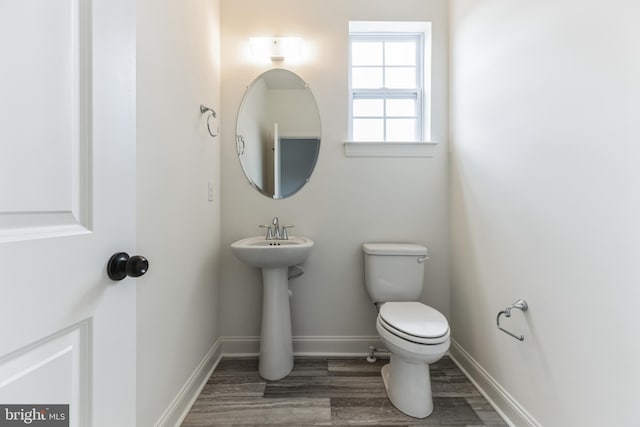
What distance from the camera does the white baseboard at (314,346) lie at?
6.29 feet

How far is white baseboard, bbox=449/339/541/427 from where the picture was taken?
1.25m

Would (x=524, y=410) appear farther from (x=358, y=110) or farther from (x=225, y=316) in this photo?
(x=358, y=110)

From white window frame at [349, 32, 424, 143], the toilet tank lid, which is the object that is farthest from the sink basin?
white window frame at [349, 32, 424, 143]

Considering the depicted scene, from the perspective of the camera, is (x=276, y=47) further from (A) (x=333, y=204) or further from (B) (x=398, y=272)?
(B) (x=398, y=272)

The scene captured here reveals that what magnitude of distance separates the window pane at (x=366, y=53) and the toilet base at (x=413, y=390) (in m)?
1.93

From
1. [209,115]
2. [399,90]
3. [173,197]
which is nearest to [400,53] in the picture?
[399,90]

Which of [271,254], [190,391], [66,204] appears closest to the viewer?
[66,204]

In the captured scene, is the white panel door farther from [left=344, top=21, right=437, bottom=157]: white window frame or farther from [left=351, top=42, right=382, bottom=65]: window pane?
[left=351, top=42, right=382, bottom=65]: window pane

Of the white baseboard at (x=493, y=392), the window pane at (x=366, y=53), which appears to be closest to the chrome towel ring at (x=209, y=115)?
the window pane at (x=366, y=53)

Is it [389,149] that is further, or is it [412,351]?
[389,149]

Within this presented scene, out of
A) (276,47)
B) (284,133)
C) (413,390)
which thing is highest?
(276,47)

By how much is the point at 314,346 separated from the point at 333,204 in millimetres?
959

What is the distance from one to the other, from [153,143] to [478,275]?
1.73 meters

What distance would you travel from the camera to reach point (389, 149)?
1923mm
